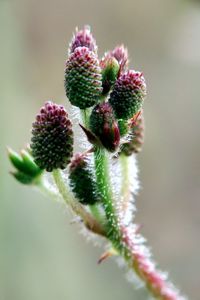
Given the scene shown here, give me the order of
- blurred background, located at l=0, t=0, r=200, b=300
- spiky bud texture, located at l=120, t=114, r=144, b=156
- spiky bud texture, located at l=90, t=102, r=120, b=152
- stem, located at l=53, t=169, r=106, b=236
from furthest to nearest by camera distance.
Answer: blurred background, located at l=0, t=0, r=200, b=300 → spiky bud texture, located at l=120, t=114, r=144, b=156 → stem, located at l=53, t=169, r=106, b=236 → spiky bud texture, located at l=90, t=102, r=120, b=152

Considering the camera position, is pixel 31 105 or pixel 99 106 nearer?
pixel 99 106

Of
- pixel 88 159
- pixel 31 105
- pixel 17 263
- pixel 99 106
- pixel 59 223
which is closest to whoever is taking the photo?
pixel 99 106

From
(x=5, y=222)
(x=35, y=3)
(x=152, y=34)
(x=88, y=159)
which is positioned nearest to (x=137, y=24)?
(x=152, y=34)

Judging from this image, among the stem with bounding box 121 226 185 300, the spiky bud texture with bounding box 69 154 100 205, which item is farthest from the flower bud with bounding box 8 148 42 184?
the stem with bounding box 121 226 185 300

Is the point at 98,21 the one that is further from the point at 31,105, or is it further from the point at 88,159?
the point at 88,159

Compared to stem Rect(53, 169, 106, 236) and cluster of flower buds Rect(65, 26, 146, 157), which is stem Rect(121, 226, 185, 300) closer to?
stem Rect(53, 169, 106, 236)
